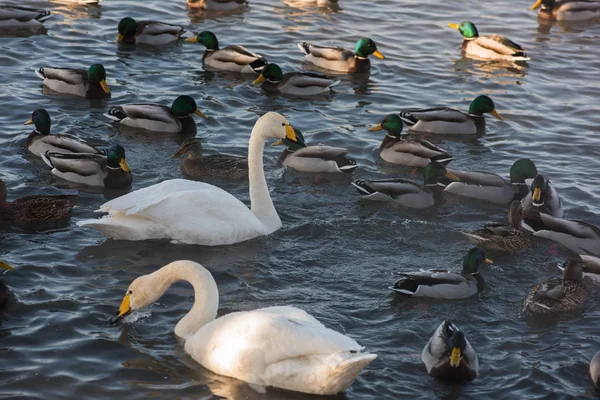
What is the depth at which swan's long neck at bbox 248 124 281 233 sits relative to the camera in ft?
35.3

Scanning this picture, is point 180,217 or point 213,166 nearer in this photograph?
point 180,217

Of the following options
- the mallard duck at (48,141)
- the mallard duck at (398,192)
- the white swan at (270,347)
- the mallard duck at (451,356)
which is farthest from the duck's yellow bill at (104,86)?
the mallard duck at (451,356)

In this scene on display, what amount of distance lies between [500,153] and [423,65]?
13.3 ft

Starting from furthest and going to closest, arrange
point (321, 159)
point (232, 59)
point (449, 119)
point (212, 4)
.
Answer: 1. point (212, 4)
2. point (232, 59)
3. point (449, 119)
4. point (321, 159)

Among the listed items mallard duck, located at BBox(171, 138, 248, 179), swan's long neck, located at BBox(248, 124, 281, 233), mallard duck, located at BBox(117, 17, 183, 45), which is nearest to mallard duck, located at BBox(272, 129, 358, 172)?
mallard duck, located at BBox(171, 138, 248, 179)

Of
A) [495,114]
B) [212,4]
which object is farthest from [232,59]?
[495,114]

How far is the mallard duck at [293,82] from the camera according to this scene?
1551 cm

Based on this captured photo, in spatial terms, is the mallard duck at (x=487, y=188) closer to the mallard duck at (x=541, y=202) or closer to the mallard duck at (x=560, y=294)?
the mallard duck at (x=541, y=202)

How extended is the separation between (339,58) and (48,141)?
6107 mm

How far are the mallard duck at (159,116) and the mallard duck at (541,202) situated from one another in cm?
489

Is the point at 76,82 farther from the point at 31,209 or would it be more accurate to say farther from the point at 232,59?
the point at 31,209

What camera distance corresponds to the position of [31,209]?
10531 mm

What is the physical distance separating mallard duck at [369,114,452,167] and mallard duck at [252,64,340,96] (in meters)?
2.50

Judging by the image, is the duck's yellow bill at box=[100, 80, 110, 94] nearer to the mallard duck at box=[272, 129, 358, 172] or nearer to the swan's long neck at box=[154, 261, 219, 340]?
the mallard duck at box=[272, 129, 358, 172]
